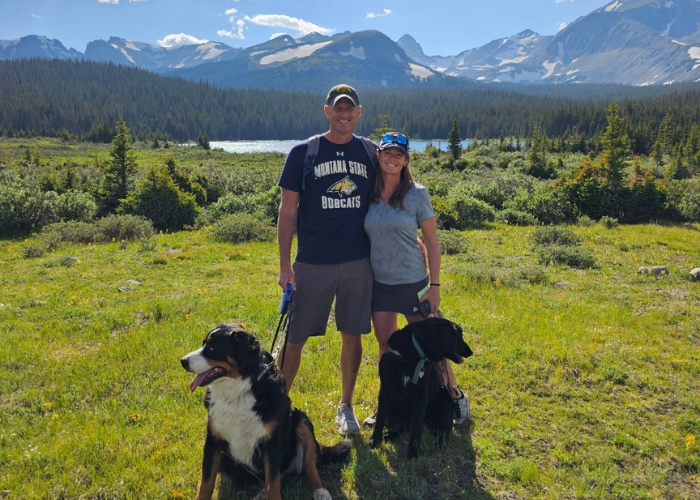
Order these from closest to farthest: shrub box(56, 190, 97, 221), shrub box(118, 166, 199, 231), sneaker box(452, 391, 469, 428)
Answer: sneaker box(452, 391, 469, 428) < shrub box(56, 190, 97, 221) < shrub box(118, 166, 199, 231)

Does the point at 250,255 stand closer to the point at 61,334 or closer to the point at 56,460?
the point at 61,334

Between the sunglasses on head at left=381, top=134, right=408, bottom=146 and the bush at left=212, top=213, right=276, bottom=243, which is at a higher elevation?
the sunglasses on head at left=381, top=134, right=408, bottom=146

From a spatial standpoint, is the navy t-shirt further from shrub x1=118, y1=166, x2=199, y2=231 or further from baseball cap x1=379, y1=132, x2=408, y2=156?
shrub x1=118, y1=166, x2=199, y2=231

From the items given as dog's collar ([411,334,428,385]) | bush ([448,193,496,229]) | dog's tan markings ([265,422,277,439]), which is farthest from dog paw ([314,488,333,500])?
bush ([448,193,496,229])

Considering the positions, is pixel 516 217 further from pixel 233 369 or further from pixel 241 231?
pixel 233 369

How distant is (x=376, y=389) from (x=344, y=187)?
2.41m

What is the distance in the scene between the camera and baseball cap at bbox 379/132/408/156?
3.49 metres

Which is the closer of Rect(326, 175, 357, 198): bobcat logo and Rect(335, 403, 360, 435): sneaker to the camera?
Rect(326, 175, 357, 198): bobcat logo

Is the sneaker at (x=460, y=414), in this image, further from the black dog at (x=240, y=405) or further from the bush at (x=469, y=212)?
the bush at (x=469, y=212)

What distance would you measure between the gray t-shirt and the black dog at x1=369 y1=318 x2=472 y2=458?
456 millimetres

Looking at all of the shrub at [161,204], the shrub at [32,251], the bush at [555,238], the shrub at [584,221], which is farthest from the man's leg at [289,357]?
the shrub at [584,221]

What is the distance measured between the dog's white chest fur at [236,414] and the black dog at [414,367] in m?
1.22

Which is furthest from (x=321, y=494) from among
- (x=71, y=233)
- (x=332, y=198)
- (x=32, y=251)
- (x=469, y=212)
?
(x=469, y=212)

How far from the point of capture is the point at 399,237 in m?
3.59
